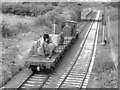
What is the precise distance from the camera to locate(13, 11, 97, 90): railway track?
16.1 metres

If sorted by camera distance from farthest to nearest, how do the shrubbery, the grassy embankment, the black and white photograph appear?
the shrubbery < the black and white photograph < the grassy embankment

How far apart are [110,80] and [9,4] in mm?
39031

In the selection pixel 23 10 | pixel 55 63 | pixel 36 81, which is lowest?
pixel 36 81

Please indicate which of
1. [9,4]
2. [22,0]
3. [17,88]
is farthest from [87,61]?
[22,0]

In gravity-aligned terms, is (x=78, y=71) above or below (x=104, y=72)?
below

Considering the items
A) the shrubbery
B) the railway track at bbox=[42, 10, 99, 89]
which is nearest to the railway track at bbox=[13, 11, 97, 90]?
the railway track at bbox=[42, 10, 99, 89]

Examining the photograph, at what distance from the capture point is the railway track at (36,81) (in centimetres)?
1608

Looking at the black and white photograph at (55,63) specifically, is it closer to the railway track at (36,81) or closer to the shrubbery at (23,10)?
the railway track at (36,81)

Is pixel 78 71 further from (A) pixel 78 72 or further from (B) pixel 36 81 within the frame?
(B) pixel 36 81

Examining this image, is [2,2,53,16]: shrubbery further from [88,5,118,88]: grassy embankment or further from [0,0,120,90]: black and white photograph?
[88,5,118,88]: grassy embankment

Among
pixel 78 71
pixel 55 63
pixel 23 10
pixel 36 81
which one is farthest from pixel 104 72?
pixel 23 10

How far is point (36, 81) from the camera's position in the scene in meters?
17.0

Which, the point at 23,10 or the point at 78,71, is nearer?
the point at 78,71

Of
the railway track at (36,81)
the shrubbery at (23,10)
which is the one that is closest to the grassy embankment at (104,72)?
the railway track at (36,81)
